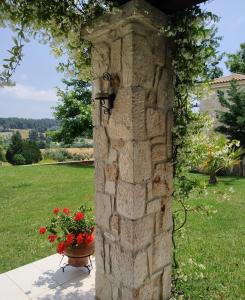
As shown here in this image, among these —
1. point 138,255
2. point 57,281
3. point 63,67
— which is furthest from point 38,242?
point 63,67

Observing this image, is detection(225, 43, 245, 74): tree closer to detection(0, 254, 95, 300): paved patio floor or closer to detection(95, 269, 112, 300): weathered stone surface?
detection(0, 254, 95, 300): paved patio floor

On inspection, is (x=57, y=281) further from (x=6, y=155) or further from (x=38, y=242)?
(x=6, y=155)

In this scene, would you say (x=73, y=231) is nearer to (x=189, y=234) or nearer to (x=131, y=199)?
(x=131, y=199)

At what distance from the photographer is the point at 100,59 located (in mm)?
2295

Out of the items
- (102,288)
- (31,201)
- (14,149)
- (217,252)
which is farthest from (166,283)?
(14,149)

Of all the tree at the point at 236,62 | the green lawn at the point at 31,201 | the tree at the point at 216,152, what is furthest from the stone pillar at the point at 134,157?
the tree at the point at 236,62

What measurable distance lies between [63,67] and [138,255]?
1772 millimetres

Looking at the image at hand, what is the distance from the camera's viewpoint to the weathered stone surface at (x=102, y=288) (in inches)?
98.9

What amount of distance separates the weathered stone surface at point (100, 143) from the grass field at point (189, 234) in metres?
1.19

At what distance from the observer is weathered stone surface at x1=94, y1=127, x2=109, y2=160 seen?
7.69 feet

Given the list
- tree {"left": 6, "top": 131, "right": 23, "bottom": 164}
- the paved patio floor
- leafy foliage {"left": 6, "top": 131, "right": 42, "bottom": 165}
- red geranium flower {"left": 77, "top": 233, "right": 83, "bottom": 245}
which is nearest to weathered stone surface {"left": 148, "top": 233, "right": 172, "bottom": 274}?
the paved patio floor

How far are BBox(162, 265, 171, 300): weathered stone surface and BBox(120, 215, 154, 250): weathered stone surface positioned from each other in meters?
0.50

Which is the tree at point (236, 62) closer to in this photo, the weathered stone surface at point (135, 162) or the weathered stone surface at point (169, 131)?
the weathered stone surface at point (169, 131)

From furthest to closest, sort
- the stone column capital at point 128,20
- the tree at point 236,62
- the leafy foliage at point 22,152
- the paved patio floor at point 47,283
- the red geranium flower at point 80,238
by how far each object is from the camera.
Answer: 1. the tree at point 236,62
2. the leafy foliage at point 22,152
3. the red geranium flower at point 80,238
4. the paved patio floor at point 47,283
5. the stone column capital at point 128,20
